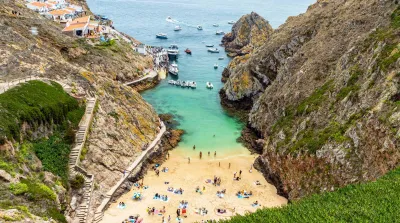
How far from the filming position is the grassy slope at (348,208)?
2184 centimetres

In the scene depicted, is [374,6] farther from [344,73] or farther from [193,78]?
[193,78]

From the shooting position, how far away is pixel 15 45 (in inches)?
2124

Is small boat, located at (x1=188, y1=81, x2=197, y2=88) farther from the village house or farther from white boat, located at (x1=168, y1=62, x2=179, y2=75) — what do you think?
the village house

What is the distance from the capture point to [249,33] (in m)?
134

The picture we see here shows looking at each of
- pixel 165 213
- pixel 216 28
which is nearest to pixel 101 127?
pixel 165 213

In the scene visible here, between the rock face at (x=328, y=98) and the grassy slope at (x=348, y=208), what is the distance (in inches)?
249

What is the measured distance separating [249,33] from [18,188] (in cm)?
11788

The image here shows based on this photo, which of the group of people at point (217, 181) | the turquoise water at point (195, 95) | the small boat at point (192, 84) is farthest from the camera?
the small boat at point (192, 84)

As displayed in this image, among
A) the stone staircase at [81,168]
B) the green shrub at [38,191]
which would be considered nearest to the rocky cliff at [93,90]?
the stone staircase at [81,168]

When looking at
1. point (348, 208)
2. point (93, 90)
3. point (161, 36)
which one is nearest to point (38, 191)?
point (93, 90)

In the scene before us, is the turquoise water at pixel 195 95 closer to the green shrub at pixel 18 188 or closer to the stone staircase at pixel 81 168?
the stone staircase at pixel 81 168

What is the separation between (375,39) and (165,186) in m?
35.9

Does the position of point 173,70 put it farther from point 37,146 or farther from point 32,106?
point 37,146

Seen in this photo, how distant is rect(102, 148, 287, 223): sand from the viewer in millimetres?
38750
